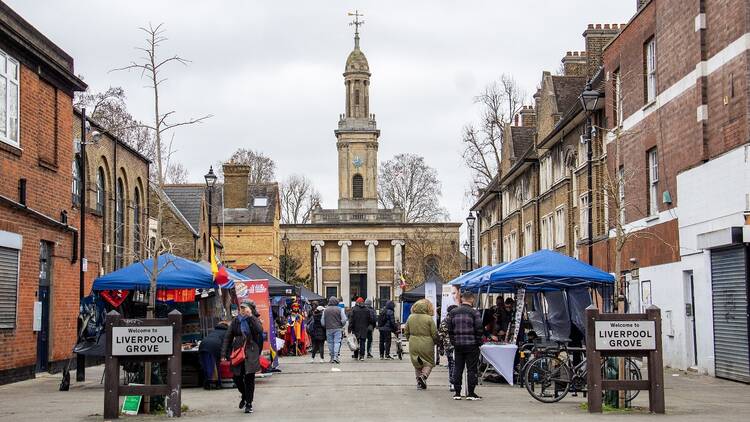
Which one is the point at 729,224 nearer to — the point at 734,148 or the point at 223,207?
the point at 734,148

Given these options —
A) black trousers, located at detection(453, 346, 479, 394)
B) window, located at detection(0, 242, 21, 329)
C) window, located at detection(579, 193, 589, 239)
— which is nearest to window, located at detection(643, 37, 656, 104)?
window, located at detection(579, 193, 589, 239)

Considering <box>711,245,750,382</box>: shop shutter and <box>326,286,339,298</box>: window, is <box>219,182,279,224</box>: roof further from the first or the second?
<box>711,245,750,382</box>: shop shutter

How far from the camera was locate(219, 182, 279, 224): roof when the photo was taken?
74125 millimetres

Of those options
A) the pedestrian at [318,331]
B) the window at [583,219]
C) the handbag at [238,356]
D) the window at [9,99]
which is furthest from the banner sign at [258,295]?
the window at [583,219]

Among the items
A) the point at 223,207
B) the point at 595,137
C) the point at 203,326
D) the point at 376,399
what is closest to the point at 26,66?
the point at 203,326

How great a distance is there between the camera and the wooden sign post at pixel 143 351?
15.0 meters

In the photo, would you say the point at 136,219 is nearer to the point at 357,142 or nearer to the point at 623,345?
the point at 623,345

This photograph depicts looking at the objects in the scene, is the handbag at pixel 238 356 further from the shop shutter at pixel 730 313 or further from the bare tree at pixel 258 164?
the bare tree at pixel 258 164

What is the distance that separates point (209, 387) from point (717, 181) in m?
11.3

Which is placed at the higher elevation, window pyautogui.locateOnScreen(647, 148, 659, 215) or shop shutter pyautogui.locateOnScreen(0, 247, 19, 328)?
window pyautogui.locateOnScreen(647, 148, 659, 215)

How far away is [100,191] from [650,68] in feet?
56.1

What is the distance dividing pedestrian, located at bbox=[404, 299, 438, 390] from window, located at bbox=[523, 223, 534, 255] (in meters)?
28.4

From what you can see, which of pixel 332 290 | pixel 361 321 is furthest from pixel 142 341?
pixel 332 290

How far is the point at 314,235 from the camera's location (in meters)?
108
